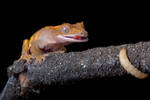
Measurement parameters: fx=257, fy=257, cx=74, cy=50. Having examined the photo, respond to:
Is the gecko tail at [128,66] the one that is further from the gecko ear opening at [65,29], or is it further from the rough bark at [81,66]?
the gecko ear opening at [65,29]

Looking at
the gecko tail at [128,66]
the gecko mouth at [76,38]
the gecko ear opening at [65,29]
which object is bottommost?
the gecko tail at [128,66]

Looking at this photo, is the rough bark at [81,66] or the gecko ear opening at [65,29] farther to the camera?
the gecko ear opening at [65,29]

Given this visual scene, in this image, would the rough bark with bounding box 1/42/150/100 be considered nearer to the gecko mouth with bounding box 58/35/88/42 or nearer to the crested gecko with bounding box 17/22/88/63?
the crested gecko with bounding box 17/22/88/63

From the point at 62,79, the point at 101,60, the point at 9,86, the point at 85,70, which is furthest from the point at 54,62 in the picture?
the point at 9,86

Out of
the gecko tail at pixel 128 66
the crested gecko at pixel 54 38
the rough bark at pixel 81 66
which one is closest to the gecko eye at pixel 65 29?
the crested gecko at pixel 54 38

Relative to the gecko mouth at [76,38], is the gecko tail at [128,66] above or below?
below

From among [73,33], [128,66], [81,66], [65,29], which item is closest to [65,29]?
[65,29]

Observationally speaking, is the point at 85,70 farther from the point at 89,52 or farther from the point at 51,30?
the point at 51,30
